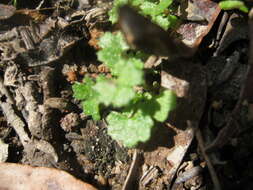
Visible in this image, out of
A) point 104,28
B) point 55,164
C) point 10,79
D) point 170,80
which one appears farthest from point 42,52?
point 170,80

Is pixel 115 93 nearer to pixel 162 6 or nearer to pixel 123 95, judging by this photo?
pixel 123 95

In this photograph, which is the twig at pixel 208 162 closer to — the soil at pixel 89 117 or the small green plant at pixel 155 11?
the soil at pixel 89 117

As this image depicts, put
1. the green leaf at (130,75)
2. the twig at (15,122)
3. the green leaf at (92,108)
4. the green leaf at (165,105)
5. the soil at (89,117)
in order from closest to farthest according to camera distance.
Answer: the green leaf at (130,75)
the green leaf at (165,105)
the soil at (89,117)
the green leaf at (92,108)
the twig at (15,122)

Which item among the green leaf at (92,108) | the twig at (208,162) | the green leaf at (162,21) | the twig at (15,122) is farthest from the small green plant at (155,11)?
the twig at (15,122)

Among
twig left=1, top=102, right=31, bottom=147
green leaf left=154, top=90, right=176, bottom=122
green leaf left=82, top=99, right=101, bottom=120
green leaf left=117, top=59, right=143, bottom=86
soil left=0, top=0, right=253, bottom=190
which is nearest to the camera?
green leaf left=117, top=59, right=143, bottom=86

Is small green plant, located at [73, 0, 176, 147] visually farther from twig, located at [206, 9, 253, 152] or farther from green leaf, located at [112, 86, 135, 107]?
twig, located at [206, 9, 253, 152]

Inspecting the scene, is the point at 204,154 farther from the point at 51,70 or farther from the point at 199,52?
the point at 51,70

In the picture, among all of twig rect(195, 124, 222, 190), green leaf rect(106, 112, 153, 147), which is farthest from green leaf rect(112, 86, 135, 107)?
twig rect(195, 124, 222, 190)
